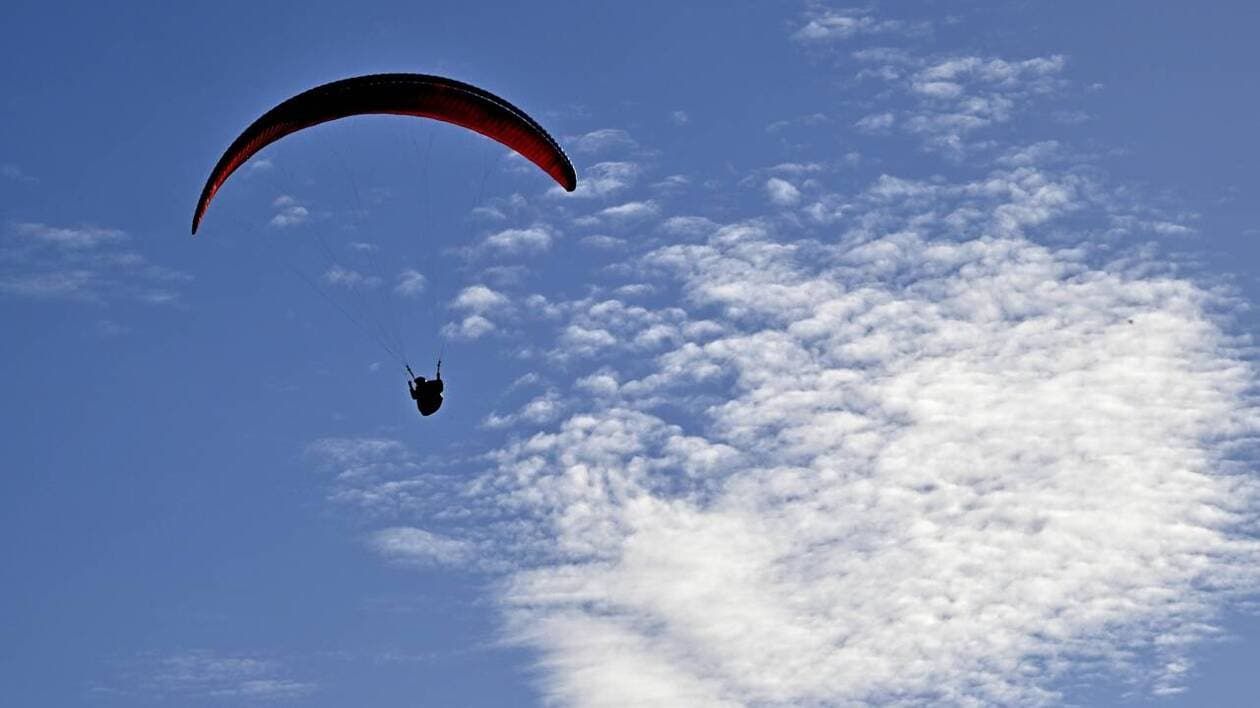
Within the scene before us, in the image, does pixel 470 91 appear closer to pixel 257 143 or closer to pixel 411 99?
pixel 411 99

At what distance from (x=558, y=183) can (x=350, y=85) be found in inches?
309

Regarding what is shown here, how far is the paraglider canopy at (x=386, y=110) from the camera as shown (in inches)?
2350

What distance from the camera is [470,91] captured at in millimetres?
61031

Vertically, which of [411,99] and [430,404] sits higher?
[411,99]

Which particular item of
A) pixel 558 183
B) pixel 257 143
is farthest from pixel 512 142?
pixel 257 143

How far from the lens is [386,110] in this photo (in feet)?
201

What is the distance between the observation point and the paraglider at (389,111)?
2350 inches

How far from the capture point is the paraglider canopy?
5969 centimetres

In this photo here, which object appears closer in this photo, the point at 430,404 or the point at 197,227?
the point at 197,227

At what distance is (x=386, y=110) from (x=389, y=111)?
0.41 feet

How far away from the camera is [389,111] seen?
202ft

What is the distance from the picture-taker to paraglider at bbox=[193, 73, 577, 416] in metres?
59.7

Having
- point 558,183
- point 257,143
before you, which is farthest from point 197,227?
point 558,183

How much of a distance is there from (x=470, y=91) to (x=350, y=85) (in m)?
3.71
